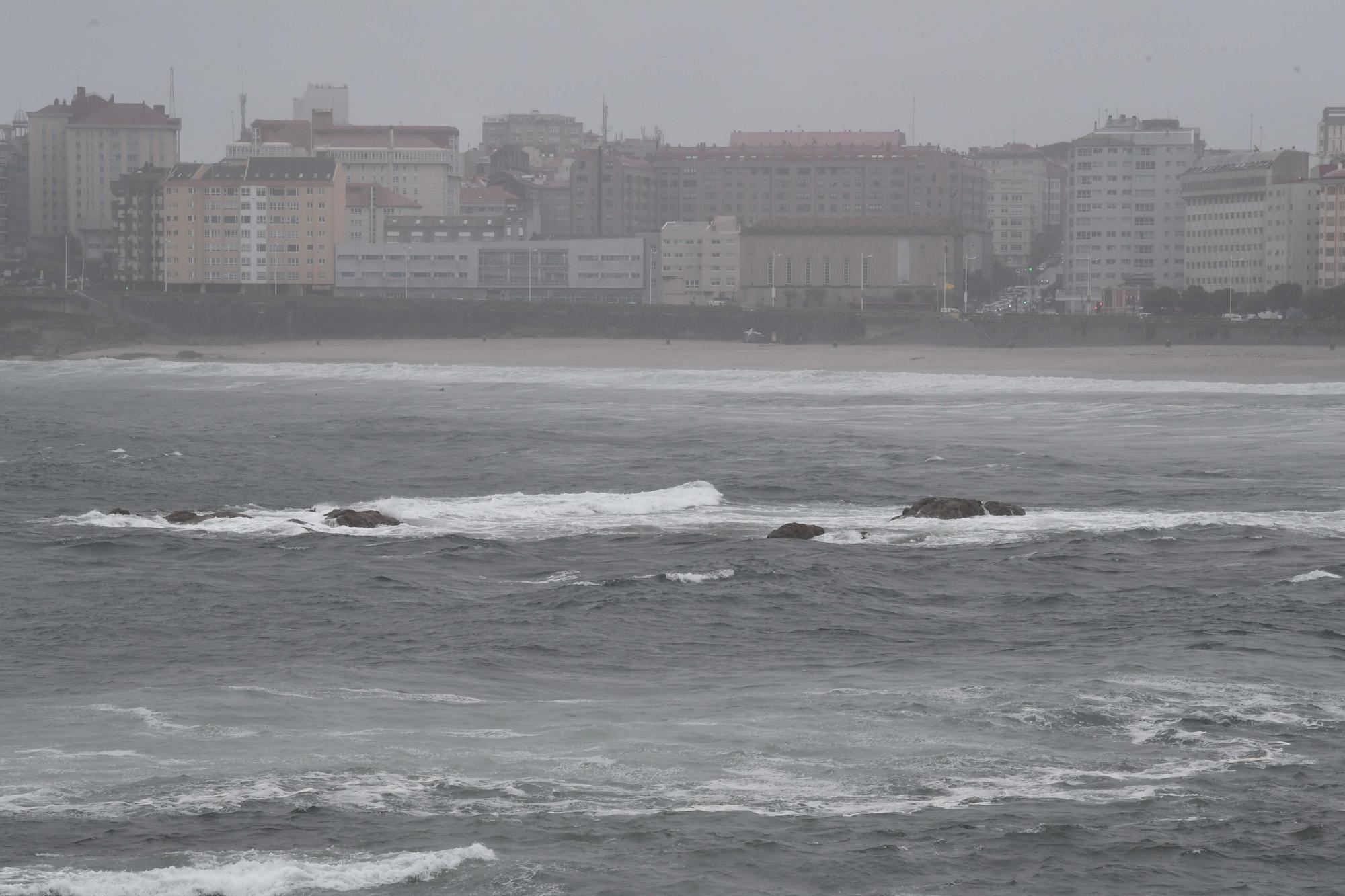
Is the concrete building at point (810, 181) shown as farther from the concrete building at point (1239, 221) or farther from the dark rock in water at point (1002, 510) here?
the dark rock in water at point (1002, 510)

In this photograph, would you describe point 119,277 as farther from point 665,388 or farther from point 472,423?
point 472,423

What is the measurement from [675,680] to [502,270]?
122 metres

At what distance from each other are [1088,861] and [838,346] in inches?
3710

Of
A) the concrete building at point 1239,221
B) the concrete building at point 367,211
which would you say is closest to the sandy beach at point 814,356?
the concrete building at point 1239,221

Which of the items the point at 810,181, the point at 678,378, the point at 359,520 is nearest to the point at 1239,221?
the point at 810,181

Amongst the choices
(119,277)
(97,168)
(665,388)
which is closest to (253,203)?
(119,277)

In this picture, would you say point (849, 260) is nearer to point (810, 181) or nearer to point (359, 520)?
point (810, 181)

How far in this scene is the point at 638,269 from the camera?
139 meters

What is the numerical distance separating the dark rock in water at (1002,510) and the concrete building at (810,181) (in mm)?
146543

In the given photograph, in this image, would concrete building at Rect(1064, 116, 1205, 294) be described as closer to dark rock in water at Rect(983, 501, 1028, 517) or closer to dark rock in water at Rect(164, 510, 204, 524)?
dark rock in water at Rect(983, 501, 1028, 517)

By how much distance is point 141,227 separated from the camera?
152125 millimetres

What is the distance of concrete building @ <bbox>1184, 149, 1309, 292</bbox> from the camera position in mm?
127750

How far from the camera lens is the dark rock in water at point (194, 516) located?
33.7 metres

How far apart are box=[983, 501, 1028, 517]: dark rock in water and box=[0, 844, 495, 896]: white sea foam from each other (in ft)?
69.4
